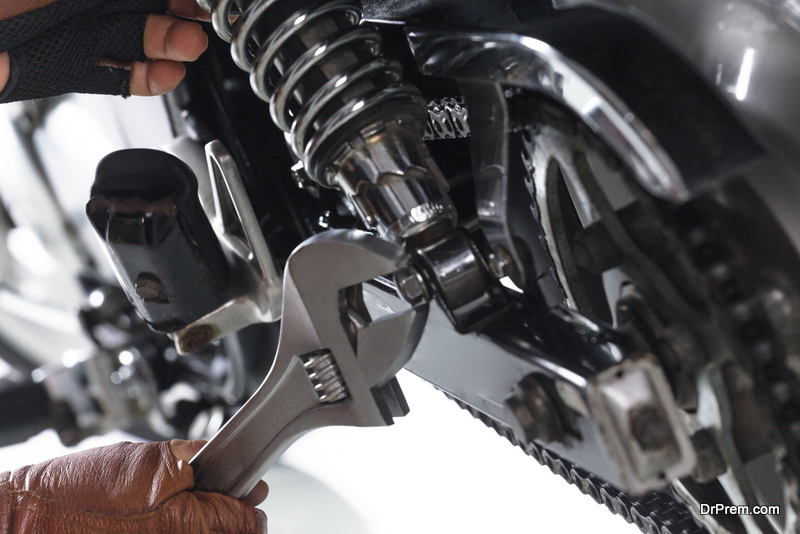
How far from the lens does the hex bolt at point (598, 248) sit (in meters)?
0.51

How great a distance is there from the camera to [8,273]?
5.14 feet

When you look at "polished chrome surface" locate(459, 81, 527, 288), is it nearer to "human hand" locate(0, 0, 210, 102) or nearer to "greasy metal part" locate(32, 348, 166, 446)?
"human hand" locate(0, 0, 210, 102)

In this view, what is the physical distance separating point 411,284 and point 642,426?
0.19 meters

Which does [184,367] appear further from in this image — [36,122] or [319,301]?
[319,301]

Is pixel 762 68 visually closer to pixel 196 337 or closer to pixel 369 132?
pixel 369 132

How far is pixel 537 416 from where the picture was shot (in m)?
0.49

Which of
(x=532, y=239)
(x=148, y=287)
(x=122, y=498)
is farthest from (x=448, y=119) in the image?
(x=122, y=498)

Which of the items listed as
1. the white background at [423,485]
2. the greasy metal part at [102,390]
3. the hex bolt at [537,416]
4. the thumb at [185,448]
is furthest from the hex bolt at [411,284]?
the greasy metal part at [102,390]

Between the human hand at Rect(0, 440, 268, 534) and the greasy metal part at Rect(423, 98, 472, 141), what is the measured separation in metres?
0.40

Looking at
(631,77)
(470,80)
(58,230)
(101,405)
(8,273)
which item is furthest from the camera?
(8,273)

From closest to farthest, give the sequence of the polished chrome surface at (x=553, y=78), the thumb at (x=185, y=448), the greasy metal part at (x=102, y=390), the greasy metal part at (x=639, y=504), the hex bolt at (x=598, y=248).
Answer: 1. the polished chrome surface at (x=553, y=78)
2. the hex bolt at (x=598, y=248)
3. the greasy metal part at (x=639, y=504)
4. the thumb at (x=185, y=448)
5. the greasy metal part at (x=102, y=390)

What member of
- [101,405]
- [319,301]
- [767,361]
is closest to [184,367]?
[101,405]

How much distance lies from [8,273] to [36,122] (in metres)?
0.39

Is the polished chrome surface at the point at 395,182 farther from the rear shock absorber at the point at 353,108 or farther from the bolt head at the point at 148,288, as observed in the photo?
the bolt head at the point at 148,288
